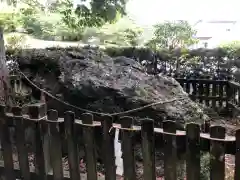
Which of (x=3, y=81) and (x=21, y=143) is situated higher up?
(x=3, y=81)

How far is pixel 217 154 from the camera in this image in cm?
203

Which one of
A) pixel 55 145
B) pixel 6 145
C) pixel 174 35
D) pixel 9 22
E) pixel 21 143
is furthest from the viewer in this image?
pixel 9 22

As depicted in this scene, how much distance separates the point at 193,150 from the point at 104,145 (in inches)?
→ 28.6

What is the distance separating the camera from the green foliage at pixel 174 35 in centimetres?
795

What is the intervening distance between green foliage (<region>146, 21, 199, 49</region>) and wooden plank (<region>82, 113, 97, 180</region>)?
19.5 ft

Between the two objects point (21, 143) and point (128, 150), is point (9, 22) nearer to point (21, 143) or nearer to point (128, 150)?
point (21, 143)

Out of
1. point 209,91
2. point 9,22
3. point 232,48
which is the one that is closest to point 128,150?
point 209,91

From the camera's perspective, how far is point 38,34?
462 inches

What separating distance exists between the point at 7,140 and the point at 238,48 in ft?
18.0

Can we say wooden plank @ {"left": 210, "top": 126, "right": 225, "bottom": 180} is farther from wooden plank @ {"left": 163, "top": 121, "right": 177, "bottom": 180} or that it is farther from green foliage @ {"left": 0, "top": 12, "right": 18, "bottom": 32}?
green foliage @ {"left": 0, "top": 12, "right": 18, "bottom": 32}

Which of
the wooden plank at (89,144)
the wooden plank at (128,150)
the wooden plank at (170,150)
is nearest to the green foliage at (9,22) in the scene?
the wooden plank at (89,144)

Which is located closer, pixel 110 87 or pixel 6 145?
pixel 6 145

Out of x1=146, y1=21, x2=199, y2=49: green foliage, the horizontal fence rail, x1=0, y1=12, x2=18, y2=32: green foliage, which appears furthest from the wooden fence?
x1=0, y1=12, x2=18, y2=32: green foliage

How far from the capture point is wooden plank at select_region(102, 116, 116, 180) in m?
2.34
